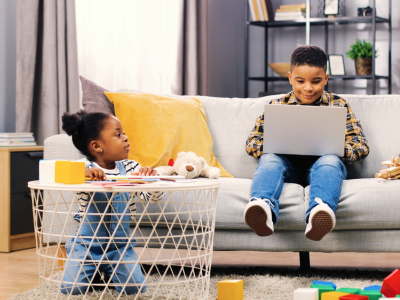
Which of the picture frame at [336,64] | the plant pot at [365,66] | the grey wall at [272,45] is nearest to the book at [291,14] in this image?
the grey wall at [272,45]

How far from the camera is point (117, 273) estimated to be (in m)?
1.56

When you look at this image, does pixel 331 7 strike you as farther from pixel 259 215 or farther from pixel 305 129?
pixel 259 215

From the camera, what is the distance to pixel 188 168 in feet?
6.14

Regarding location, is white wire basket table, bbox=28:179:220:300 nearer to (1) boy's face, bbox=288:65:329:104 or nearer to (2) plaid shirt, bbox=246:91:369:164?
(2) plaid shirt, bbox=246:91:369:164

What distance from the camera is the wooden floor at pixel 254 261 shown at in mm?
1928

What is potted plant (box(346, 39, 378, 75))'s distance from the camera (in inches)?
159

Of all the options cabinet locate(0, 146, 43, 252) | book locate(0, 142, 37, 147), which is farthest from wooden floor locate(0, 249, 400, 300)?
book locate(0, 142, 37, 147)

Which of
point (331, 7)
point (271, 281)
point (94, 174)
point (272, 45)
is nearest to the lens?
point (94, 174)

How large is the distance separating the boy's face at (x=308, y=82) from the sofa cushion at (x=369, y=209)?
51cm

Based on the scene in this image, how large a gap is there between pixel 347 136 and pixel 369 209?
430mm

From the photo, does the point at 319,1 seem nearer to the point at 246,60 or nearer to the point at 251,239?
the point at 246,60

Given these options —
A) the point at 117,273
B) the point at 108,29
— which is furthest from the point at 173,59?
the point at 117,273

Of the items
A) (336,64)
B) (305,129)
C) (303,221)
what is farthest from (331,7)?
(303,221)

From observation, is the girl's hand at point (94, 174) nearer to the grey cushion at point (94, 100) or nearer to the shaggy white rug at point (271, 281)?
the shaggy white rug at point (271, 281)
